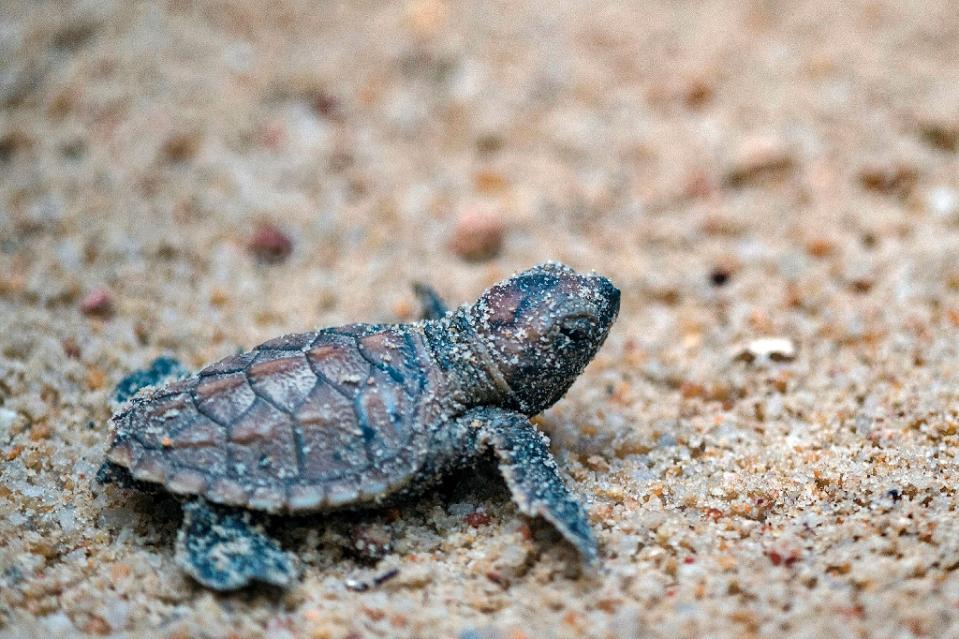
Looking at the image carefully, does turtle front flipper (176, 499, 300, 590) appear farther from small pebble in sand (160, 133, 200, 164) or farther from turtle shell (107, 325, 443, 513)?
small pebble in sand (160, 133, 200, 164)

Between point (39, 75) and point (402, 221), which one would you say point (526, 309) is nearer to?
point (402, 221)

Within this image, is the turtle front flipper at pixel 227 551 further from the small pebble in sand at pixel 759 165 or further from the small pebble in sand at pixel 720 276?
the small pebble in sand at pixel 759 165

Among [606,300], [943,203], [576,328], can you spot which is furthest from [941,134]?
[576,328]

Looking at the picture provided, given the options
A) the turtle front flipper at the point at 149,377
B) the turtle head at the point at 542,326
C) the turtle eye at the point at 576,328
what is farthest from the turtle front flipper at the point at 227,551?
the turtle eye at the point at 576,328

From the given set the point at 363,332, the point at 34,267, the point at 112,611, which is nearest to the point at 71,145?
the point at 34,267

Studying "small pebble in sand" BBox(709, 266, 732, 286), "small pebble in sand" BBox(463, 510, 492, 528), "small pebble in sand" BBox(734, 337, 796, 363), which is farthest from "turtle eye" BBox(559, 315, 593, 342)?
"small pebble in sand" BBox(709, 266, 732, 286)

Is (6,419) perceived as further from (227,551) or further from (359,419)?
(359,419)
